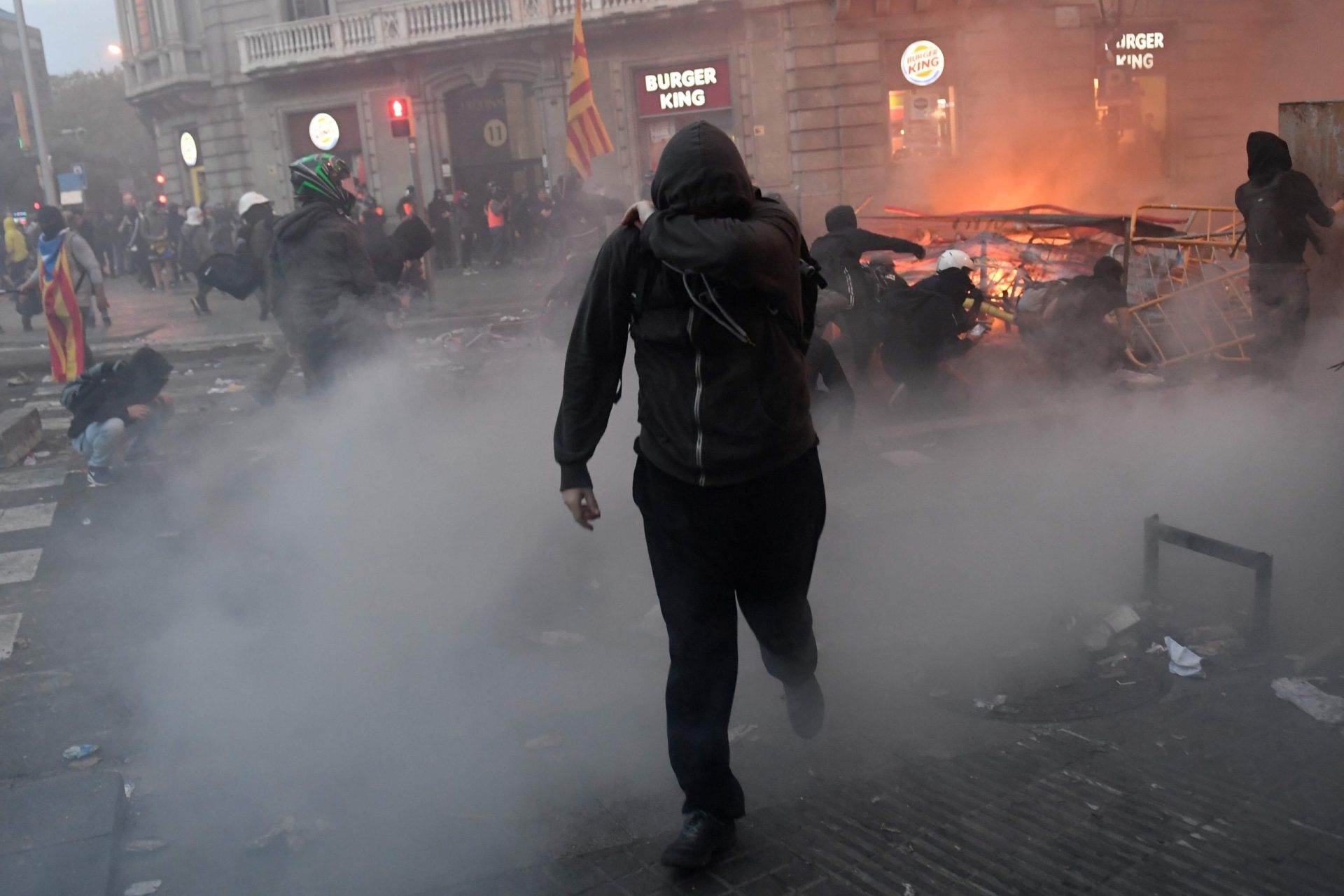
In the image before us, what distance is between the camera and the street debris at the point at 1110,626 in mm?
4133

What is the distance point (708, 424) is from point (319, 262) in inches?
157

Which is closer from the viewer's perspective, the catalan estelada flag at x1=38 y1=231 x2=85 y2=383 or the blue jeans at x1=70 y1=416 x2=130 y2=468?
the blue jeans at x1=70 y1=416 x2=130 y2=468

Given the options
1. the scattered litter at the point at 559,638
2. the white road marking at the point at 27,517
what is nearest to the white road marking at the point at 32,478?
the white road marking at the point at 27,517

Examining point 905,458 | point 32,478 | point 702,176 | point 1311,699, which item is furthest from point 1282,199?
point 32,478

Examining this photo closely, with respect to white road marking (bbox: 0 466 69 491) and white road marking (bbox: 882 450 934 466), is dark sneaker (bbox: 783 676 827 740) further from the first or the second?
white road marking (bbox: 0 466 69 491)

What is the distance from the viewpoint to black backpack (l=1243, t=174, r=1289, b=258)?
7.52 m

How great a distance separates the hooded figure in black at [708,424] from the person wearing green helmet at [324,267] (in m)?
3.61

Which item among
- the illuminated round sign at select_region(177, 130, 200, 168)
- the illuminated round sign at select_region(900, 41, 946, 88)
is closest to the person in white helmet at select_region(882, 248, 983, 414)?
the illuminated round sign at select_region(900, 41, 946, 88)

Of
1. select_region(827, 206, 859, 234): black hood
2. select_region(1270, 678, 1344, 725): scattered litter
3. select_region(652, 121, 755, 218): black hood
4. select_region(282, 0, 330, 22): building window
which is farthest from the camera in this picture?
select_region(282, 0, 330, 22): building window

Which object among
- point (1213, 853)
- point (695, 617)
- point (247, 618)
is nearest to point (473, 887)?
point (695, 617)

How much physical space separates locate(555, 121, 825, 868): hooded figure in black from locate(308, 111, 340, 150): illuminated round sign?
26.3 m

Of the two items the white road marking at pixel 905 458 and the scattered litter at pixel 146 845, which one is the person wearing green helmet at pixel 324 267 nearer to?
the white road marking at pixel 905 458

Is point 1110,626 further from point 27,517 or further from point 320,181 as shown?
Result: point 27,517

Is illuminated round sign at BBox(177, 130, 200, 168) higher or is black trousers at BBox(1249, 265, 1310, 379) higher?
illuminated round sign at BBox(177, 130, 200, 168)
